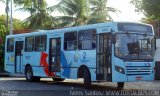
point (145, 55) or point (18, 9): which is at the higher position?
point (18, 9)

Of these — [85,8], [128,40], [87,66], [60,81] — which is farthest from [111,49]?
[85,8]

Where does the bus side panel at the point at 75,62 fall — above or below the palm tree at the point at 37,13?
below

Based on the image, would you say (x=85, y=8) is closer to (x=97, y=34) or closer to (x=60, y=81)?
(x=60, y=81)

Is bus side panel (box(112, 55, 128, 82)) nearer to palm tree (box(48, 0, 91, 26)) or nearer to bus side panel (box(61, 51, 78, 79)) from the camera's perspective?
bus side panel (box(61, 51, 78, 79))

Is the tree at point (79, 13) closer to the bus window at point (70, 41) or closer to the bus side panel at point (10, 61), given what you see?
the bus side panel at point (10, 61)

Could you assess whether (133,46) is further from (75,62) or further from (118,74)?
(75,62)

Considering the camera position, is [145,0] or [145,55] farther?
[145,0]

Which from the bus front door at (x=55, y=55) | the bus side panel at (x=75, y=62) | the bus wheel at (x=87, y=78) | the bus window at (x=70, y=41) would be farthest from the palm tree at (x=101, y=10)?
the bus wheel at (x=87, y=78)

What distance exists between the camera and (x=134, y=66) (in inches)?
629

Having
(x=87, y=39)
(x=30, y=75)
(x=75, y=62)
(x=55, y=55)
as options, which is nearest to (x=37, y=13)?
(x=30, y=75)

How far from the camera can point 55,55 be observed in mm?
20594

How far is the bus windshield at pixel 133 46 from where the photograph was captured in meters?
16.0

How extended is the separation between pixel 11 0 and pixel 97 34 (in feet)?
76.3

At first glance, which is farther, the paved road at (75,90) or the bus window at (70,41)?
the bus window at (70,41)
